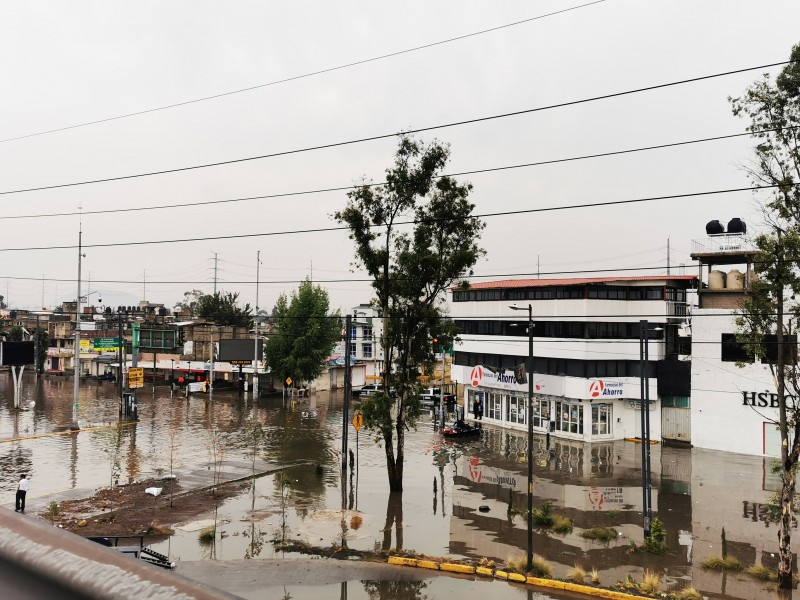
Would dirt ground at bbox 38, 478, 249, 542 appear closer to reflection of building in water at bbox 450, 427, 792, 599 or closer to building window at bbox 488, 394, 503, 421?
reflection of building in water at bbox 450, 427, 792, 599

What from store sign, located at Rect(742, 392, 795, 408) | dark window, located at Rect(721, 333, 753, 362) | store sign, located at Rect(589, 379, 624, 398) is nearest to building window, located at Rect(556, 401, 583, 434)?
store sign, located at Rect(589, 379, 624, 398)

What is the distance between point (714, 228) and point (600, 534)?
29.3 meters

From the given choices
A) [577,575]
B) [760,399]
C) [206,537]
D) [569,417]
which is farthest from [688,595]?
[569,417]

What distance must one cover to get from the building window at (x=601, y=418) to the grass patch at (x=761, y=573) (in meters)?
23.7

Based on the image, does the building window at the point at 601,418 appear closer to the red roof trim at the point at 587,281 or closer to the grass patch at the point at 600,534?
the red roof trim at the point at 587,281

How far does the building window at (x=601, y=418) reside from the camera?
1681 inches

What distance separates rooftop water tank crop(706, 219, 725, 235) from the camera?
4344 cm

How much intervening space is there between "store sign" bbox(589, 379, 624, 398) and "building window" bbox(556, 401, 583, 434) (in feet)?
5.71

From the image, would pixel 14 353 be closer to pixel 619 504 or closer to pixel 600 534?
pixel 619 504

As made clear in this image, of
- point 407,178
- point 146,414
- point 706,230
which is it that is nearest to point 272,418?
point 146,414

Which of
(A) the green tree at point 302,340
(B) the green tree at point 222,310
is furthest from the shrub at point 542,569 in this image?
(B) the green tree at point 222,310

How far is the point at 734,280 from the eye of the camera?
40906mm

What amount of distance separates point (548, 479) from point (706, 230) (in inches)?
914

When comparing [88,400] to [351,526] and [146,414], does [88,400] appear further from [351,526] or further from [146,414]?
[351,526]
